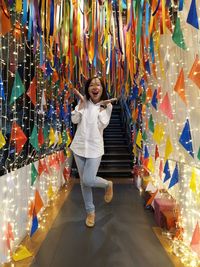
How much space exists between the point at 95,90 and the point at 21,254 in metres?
1.78

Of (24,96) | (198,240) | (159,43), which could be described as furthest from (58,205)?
(159,43)

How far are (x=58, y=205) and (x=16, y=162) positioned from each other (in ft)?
5.27

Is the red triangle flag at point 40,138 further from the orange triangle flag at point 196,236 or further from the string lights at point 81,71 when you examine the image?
the orange triangle flag at point 196,236

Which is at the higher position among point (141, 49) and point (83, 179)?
point (141, 49)

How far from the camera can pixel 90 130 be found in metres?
3.01

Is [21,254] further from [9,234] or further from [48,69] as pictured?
[48,69]

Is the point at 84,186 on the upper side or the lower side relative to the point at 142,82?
lower

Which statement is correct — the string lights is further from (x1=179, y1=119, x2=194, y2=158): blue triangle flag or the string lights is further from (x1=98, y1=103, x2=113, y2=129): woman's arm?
(x1=98, y1=103, x2=113, y2=129): woman's arm

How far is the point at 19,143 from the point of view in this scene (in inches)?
91.7

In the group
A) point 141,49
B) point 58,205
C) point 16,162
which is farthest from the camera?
point 58,205

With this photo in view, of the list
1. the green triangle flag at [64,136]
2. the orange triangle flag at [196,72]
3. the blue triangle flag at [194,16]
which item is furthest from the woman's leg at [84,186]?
the green triangle flag at [64,136]

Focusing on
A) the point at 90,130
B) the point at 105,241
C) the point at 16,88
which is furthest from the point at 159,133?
the point at 16,88

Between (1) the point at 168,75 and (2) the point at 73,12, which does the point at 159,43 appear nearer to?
(1) the point at 168,75

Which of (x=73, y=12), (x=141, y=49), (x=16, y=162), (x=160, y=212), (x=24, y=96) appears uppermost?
(x=73, y=12)
